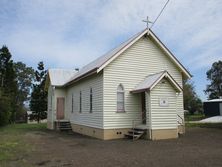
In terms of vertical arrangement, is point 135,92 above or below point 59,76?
below

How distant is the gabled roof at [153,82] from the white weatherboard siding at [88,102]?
2392 millimetres

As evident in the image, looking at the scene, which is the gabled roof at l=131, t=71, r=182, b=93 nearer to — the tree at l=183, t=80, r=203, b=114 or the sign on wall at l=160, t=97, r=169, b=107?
the sign on wall at l=160, t=97, r=169, b=107

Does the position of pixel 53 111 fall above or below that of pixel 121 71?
below

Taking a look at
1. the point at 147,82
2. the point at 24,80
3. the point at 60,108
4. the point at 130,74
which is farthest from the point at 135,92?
the point at 24,80

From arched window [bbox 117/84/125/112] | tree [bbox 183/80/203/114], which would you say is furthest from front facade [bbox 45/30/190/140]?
tree [bbox 183/80/203/114]

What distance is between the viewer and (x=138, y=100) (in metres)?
18.1

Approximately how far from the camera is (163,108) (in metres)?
16.5

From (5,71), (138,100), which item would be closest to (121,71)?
(138,100)

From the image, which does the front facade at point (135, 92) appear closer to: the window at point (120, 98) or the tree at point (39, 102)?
the window at point (120, 98)

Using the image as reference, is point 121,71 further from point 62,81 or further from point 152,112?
point 62,81

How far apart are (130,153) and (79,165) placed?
294cm

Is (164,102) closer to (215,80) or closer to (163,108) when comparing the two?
(163,108)

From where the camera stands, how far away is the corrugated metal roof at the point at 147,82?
16.2m

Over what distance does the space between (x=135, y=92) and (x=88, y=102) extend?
436cm
